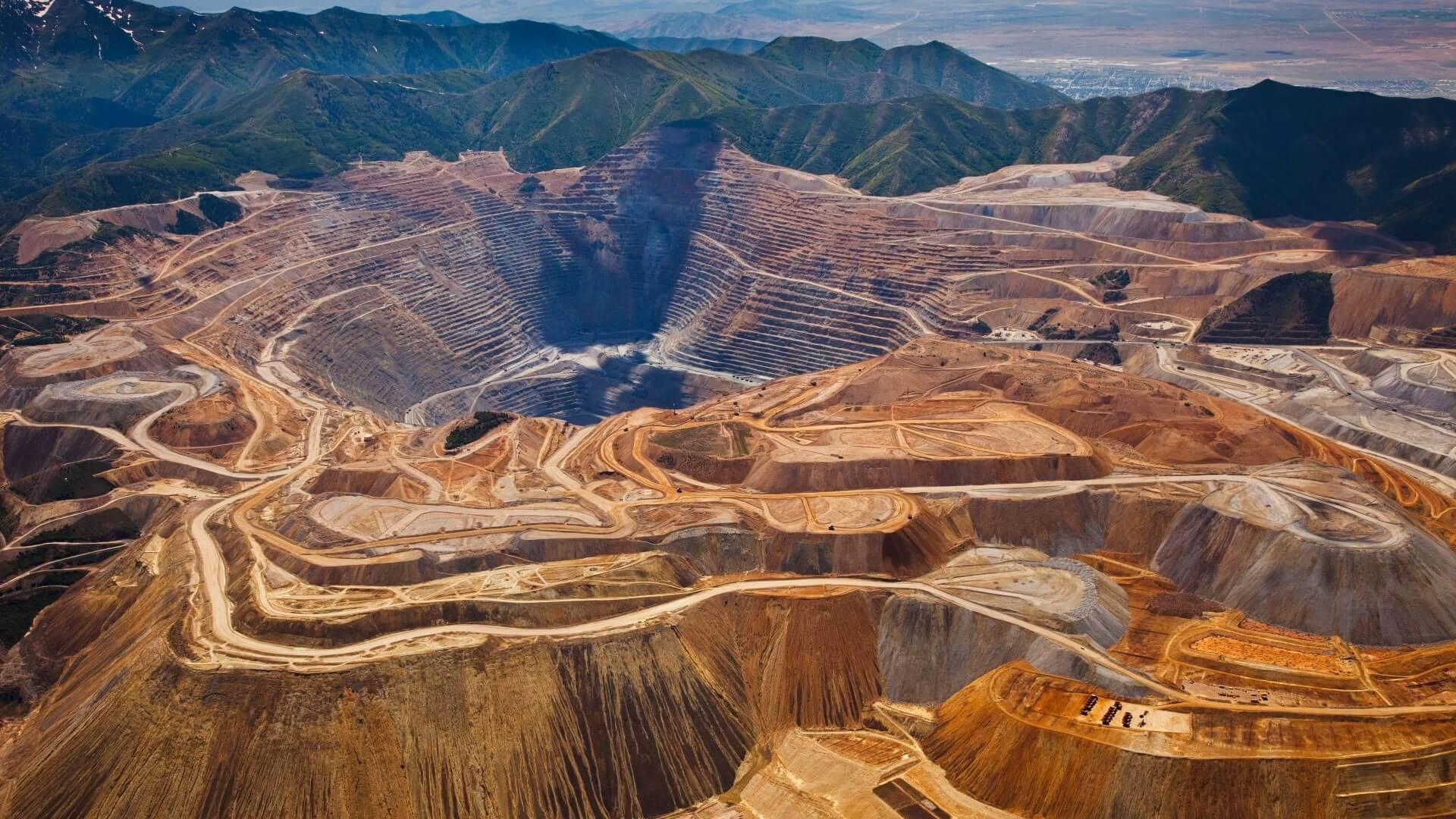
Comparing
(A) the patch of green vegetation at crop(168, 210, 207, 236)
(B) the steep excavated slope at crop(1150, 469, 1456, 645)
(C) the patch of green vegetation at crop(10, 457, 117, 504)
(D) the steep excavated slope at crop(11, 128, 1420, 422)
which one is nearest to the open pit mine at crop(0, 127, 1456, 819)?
(B) the steep excavated slope at crop(1150, 469, 1456, 645)

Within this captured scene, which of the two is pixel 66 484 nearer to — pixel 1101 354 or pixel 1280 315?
pixel 1101 354

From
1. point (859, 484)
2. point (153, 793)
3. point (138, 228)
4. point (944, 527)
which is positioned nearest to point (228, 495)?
point (153, 793)

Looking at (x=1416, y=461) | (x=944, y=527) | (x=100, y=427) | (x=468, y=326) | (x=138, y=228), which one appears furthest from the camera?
(x=468, y=326)

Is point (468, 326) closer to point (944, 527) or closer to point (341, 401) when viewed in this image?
point (341, 401)

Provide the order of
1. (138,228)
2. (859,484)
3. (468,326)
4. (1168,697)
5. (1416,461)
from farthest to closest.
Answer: (468,326) < (138,228) < (1416,461) < (859,484) < (1168,697)

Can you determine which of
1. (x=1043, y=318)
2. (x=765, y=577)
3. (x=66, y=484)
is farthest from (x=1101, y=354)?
(x=66, y=484)
